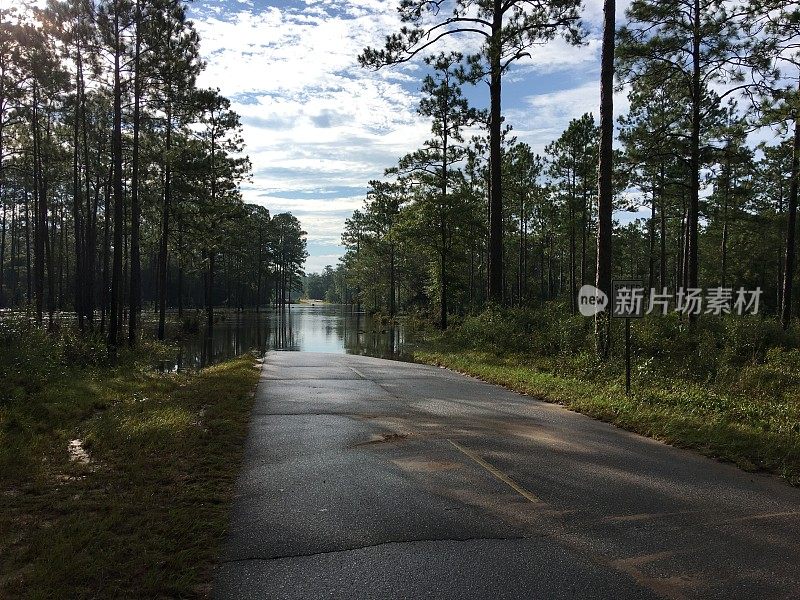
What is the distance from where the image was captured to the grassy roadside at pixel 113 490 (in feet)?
10.8

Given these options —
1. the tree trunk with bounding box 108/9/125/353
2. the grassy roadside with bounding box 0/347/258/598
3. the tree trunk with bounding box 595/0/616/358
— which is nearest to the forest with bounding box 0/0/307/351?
the tree trunk with bounding box 108/9/125/353

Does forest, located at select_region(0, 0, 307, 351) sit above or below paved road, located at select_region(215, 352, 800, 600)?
above

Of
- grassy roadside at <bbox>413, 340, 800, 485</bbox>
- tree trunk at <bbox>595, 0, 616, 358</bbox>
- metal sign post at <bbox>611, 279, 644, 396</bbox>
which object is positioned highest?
tree trunk at <bbox>595, 0, 616, 358</bbox>

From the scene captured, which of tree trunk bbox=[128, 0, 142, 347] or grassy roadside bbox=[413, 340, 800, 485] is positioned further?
tree trunk bbox=[128, 0, 142, 347]

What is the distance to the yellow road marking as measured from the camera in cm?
479

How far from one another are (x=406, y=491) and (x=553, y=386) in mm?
6910

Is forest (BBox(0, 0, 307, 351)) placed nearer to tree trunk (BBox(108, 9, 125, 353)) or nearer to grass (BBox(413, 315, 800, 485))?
tree trunk (BBox(108, 9, 125, 353))

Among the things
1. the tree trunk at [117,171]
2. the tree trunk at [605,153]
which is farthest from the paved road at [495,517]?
the tree trunk at [117,171]

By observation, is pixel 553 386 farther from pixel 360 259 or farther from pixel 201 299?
pixel 201 299

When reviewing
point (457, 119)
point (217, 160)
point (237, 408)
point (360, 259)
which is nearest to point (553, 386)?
point (237, 408)

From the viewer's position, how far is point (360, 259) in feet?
232

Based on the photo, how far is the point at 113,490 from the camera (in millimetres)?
4770

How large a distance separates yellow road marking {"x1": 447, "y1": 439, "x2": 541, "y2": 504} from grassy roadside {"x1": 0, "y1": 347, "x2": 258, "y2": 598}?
8.56 feet

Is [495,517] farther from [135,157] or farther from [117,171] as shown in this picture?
[135,157]
